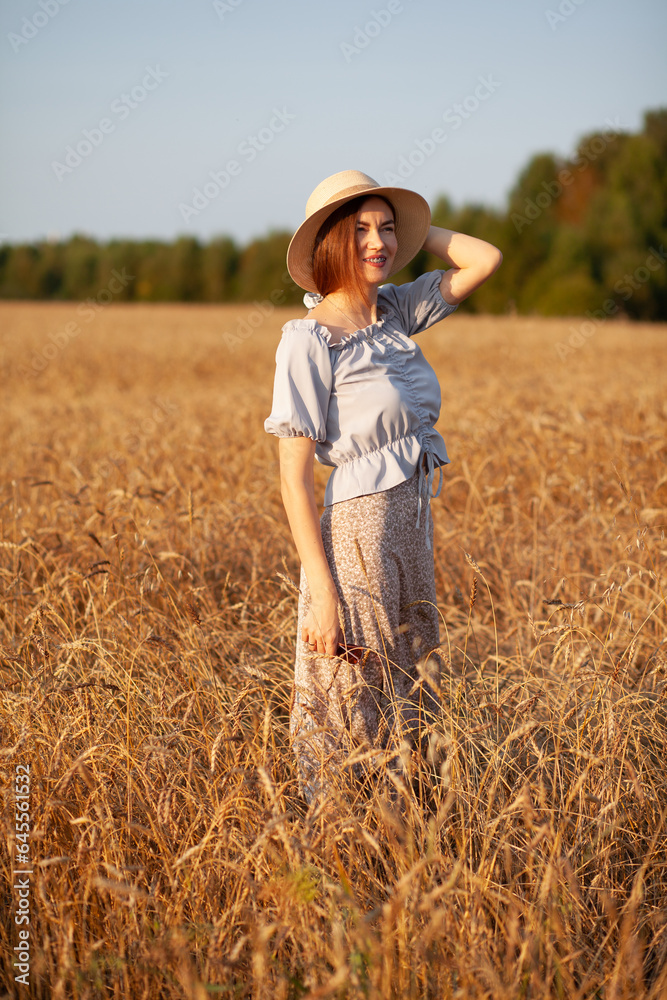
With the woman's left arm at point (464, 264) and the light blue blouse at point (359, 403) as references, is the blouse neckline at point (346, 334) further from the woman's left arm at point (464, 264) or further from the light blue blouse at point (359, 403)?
the woman's left arm at point (464, 264)

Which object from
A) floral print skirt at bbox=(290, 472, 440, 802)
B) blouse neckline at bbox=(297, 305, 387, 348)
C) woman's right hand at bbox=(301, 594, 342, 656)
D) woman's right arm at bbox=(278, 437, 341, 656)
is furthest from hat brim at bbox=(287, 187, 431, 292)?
woman's right hand at bbox=(301, 594, 342, 656)

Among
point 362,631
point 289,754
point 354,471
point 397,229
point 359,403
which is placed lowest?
point 289,754

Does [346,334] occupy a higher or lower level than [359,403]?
higher

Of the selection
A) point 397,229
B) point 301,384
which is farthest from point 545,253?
point 301,384

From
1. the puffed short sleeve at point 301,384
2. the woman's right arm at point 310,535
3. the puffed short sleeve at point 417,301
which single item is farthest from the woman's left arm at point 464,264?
the woman's right arm at point 310,535

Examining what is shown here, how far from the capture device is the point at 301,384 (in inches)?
67.7

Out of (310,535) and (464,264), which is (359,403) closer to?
(310,535)

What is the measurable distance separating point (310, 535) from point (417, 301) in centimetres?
78

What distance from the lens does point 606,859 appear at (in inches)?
59.0

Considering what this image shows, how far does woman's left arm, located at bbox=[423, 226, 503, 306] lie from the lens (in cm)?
202

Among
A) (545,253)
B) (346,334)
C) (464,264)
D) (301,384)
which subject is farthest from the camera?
(545,253)

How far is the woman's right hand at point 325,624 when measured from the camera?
1.76m

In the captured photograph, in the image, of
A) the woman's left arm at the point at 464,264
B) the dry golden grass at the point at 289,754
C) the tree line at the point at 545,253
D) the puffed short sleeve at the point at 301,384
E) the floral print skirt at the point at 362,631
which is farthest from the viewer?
the tree line at the point at 545,253

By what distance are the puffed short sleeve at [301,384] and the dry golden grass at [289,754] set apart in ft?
1.15
